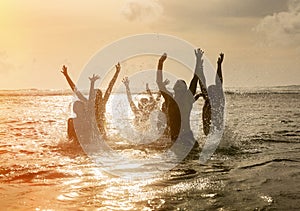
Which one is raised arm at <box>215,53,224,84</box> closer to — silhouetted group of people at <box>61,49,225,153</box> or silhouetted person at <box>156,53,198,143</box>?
silhouetted group of people at <box>61,49,225,153</box>

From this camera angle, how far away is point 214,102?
16.4 meters

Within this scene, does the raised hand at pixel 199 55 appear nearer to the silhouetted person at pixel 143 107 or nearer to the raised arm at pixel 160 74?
the raised arm at pixel 160 74

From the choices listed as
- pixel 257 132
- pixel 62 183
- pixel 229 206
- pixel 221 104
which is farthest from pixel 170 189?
pixel 257 132

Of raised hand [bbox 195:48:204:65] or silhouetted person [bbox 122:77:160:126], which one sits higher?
raised hand [bbox 195:48:204:65]

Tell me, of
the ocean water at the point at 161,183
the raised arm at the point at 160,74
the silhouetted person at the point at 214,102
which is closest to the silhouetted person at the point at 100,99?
the ocean water at the point at 161,183

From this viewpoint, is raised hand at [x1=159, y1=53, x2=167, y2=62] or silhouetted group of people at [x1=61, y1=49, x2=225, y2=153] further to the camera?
silhouetted group of people at [x1=61, y1=49, x2=225, y2=153]

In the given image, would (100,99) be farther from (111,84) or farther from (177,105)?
(177,105)

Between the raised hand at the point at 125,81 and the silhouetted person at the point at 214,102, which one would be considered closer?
the silhouetted person at the point at 214,102

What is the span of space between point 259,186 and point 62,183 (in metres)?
4.25

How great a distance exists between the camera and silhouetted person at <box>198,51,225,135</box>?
50.8ft

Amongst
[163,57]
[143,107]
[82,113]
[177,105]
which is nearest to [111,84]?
[82,113]

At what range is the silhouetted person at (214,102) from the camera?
15488 mm

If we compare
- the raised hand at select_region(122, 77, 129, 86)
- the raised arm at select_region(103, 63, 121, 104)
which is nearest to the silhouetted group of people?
the raised arm at select_region(103, 63, 121, 104)

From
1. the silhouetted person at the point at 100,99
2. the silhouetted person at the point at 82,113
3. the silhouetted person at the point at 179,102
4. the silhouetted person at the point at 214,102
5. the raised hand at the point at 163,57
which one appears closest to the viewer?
the raised hand at the point at 163,57
